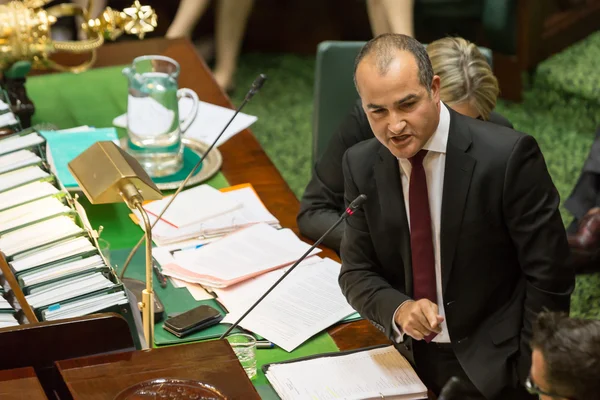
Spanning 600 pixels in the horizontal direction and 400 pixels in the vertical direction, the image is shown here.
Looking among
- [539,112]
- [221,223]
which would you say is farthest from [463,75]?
[539,112]

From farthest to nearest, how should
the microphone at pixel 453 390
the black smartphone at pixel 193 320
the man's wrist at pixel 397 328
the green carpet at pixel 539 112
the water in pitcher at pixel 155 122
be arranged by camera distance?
the green carpet at pixel 539 112
the water in pitcher at pixel 155 122
the black smartphone at pixel 193 320
the man's wrist at pixel 397 328
the microphone at pixel 453 390

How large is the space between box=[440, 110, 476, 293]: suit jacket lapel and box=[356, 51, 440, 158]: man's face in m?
0.08

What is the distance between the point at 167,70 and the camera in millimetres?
2805

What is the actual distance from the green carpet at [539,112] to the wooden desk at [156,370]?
8.12ft

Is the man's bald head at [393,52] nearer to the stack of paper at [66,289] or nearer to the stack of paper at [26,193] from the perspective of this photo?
the stack of paper at [66,289]

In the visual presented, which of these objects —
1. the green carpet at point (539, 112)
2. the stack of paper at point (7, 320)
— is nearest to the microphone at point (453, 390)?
the stack of paper at point (7, 320)

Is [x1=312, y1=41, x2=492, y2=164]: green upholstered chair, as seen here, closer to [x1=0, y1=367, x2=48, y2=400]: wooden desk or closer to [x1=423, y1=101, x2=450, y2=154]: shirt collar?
[x1=423, y1=101, x2=450, y2=154]: shirt collar

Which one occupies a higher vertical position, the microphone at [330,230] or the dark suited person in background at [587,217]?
the microphone at [330,230]

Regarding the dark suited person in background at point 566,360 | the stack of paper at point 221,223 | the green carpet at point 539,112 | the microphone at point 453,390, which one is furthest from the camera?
the green carpet at point 539,112

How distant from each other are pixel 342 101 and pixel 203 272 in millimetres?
857

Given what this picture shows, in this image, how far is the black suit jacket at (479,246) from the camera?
A: 6.23 feet

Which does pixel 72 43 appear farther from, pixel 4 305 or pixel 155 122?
pixel 4 305

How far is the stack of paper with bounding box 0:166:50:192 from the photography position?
2193mm

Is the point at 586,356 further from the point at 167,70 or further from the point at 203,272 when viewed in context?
the point at 167,70
